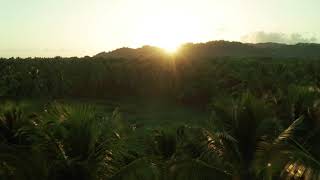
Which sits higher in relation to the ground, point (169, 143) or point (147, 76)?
point (169, 143)

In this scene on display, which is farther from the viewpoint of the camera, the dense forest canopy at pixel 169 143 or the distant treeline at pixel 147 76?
the distant treeline at pixel 147 76

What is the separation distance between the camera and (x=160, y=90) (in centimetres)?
12600

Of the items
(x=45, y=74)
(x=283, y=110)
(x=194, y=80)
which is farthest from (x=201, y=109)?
(x=283, y=110)

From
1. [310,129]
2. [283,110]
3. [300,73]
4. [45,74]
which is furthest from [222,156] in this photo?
[45,74]

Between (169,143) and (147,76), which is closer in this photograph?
(169,143)

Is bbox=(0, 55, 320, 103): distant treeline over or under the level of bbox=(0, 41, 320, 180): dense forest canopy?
under

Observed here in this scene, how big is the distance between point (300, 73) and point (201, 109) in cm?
1986

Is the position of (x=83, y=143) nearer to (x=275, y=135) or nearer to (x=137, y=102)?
(x=275, y=135)

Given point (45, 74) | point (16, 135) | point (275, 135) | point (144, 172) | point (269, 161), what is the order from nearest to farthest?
point (144, 172) → point (269, 161) → point (275, 135) → point (16, 135) → point (45, 74)

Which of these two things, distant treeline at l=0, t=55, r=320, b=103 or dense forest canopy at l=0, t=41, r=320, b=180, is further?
distant treeline at l=0, t=55, r=320, b=103

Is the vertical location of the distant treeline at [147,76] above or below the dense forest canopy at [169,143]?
below

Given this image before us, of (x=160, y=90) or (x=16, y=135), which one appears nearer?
(x=16, y=135)

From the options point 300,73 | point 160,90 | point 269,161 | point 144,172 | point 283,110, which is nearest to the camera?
point 144,172

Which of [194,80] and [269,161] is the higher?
[269,161]
